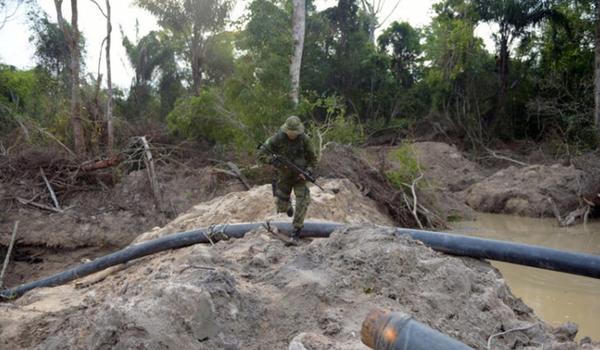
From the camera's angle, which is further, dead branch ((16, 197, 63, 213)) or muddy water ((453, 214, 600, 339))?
dead branch ((16, 197, 63, 213))

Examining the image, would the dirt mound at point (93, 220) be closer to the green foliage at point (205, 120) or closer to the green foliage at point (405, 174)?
the green foliage at point (205, 120)

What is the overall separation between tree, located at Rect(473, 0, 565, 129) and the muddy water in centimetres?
1226

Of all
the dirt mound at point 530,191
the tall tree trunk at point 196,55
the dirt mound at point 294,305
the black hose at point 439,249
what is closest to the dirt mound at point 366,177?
the dirt mound at point 530,191

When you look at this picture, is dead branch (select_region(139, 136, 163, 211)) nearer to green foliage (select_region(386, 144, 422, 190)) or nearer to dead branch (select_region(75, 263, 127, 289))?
dead branch (select_region(75, 263, 127, 289))

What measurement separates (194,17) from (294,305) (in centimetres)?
1974

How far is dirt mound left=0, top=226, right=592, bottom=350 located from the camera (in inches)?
113

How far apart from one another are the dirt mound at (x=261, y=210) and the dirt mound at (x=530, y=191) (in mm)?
5431

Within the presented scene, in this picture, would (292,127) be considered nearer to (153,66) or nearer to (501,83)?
(501,83)

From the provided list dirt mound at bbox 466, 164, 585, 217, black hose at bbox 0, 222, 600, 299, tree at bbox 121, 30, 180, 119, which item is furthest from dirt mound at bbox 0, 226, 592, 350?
tree at bbox 121, 30, 180, 119

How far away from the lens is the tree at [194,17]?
68.0ft

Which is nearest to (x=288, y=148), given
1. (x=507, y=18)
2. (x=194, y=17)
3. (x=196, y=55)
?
(x=194, y=17)

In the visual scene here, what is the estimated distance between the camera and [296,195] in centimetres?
576

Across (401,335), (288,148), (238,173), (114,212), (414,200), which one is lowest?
(114,212)

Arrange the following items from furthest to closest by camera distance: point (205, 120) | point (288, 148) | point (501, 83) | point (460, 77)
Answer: point (460, 77), point (501, 83), point (205, 120), point (288, 148)
